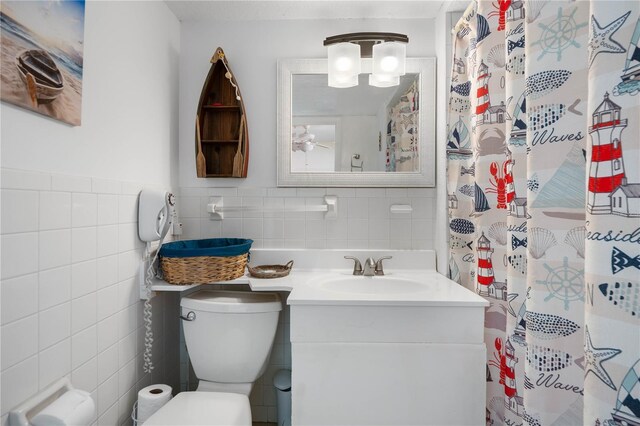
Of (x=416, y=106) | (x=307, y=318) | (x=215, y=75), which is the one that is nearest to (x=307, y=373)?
(x=307, y=318)

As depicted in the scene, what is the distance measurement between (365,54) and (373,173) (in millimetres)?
598

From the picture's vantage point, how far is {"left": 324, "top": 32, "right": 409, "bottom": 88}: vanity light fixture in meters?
1.79

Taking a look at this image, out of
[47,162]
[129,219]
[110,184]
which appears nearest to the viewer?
[47,162]

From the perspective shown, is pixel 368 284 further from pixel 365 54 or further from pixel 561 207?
pixel 365 54

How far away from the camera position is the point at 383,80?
1845 millimetres

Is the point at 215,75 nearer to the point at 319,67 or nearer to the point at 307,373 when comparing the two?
the point at 319,67

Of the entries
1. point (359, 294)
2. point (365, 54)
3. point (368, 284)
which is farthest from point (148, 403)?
point (365, 54)

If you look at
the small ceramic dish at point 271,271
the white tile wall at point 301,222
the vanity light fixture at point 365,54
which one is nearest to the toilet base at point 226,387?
the white tile wall at point 301,222

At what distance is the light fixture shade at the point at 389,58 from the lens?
1.79 metres

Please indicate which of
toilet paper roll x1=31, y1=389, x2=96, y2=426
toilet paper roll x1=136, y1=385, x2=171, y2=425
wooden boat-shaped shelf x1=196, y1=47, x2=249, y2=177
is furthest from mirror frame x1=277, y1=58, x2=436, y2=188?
toilet paper roll x1=31, y1=389, x2=96, y2=426

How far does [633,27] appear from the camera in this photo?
0.64m

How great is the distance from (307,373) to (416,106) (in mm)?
1393

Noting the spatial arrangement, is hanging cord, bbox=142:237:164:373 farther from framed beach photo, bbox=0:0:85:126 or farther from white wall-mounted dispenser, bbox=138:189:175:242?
framed beach photo, bbox=0:0:85:126

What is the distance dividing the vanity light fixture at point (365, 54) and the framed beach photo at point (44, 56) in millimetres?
1059
